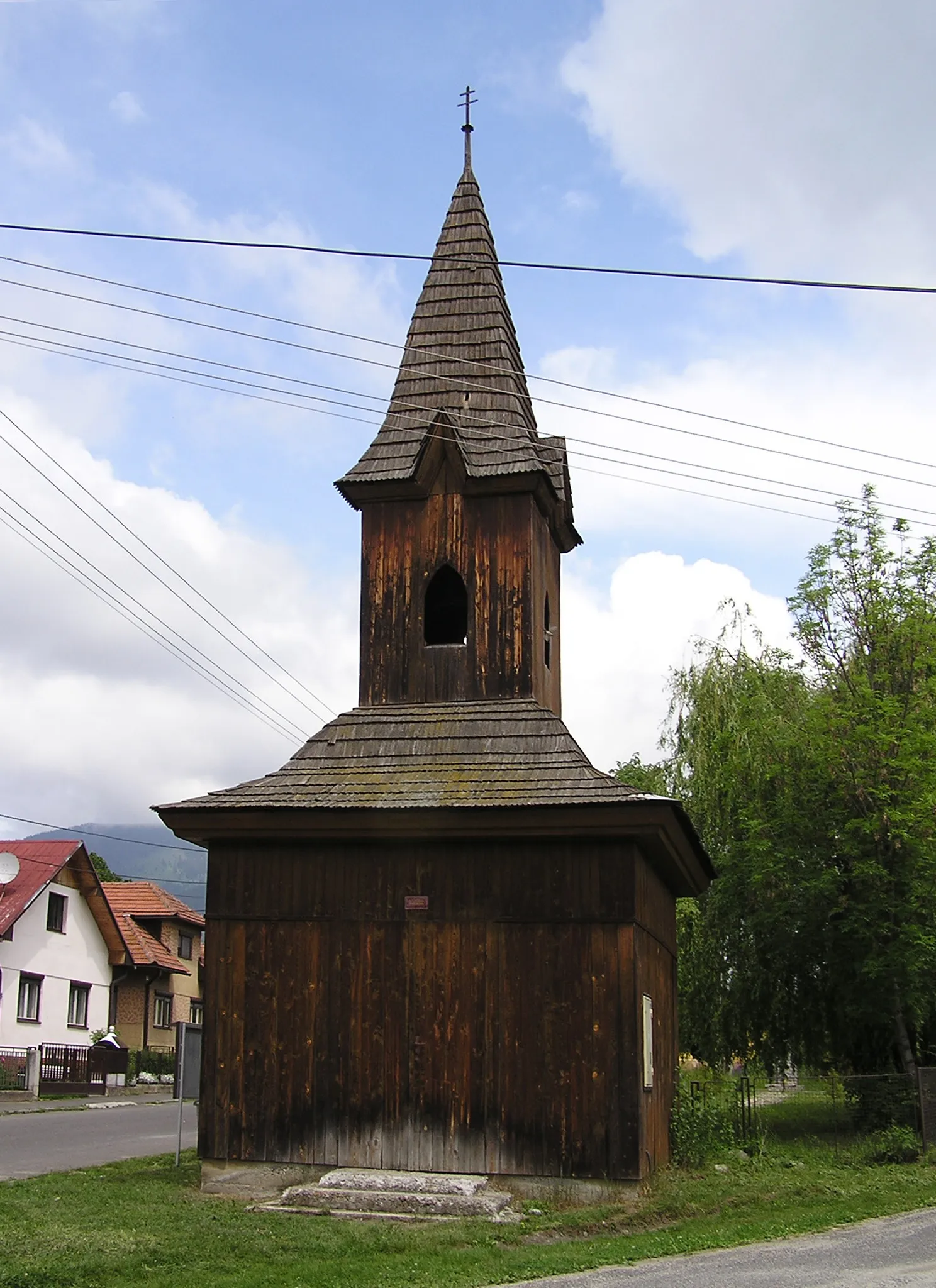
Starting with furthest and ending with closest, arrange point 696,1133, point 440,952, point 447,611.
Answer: point 447,611, point 696,1133, point 440,952

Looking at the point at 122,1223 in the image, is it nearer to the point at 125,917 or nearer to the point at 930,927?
the point at 930,927

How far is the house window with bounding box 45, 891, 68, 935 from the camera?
3941 centimetres

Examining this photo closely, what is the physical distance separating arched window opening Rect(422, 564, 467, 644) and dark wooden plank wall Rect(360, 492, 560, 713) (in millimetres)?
472

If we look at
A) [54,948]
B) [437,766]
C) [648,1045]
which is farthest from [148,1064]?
[648,1045]

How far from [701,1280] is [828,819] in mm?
13065

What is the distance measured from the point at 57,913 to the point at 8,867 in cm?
336

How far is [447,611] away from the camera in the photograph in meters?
17.5

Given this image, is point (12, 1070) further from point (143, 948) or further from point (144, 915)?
point (144, 915)

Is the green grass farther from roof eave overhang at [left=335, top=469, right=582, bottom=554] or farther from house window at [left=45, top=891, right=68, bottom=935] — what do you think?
house window at [left=45, top=891, right=68, bottom=935]

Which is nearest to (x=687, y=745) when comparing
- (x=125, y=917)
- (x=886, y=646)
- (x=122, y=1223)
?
(x=886, y=646)

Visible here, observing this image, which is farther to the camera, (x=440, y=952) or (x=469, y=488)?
(x=469, y=488)

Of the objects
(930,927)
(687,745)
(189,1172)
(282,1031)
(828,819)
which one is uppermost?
(687,745)

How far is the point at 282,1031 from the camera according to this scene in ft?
46.9

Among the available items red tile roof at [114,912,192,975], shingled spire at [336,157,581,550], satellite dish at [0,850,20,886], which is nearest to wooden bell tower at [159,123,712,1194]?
shingled spire at [336,157,581,550]
